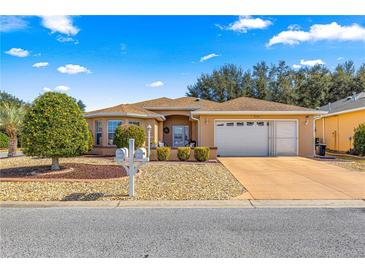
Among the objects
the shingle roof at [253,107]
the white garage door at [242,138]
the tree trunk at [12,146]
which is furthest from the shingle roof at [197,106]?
the tree trunk at [12,146]

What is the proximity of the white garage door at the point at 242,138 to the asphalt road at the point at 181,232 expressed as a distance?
437 inches

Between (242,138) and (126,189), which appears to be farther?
(242,138)

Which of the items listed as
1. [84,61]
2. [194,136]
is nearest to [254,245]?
[84,61]

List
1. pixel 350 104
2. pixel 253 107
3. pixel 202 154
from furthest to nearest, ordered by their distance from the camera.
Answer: pixel 350 104
pixel 253 107
pixel 202 154

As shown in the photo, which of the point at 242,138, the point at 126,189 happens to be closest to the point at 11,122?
the point at 126,189

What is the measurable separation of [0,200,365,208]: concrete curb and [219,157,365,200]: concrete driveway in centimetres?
35

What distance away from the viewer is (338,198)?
6512 millimetres

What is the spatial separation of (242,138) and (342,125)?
8.55 m

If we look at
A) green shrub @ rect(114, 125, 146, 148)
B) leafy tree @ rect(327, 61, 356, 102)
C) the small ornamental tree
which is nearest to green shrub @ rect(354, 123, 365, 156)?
green shrub @ rect(114, 125, 146, 148)

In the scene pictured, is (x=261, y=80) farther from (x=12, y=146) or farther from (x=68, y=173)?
(x=68, y=173)

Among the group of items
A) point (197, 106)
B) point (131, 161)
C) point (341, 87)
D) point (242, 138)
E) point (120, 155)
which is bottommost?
point (131, 161)

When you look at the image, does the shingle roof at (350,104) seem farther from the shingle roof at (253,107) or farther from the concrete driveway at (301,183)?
the concrete driveway at (301,183)

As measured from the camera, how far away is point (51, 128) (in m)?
8.72

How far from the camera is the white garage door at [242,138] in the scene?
16625mm
